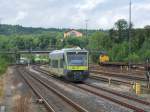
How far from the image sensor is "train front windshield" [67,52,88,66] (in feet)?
138

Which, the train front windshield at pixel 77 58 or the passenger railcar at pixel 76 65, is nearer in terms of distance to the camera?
the passenger railcar at pixel 76 65

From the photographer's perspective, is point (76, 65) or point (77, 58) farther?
point (77, 58)

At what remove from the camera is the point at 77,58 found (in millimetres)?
42312

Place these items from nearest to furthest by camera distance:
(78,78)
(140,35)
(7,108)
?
(7,108) → (78,78) → (140,35)

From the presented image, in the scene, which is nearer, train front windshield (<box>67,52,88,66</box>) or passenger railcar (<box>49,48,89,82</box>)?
passenger railcar (<box>49,48,89,82</box>)

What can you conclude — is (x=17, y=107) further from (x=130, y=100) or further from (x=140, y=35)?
(x=140, y=35)

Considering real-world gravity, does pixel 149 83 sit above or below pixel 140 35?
below

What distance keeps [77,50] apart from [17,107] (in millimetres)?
20573

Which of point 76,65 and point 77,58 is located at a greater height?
point 77,58

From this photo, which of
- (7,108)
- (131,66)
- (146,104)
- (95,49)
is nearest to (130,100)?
(146,104)

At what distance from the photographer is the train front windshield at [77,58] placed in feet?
138

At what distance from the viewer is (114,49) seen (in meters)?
127

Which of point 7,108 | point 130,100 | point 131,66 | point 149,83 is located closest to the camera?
point 7,108

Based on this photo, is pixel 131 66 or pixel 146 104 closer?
pixel 146 104
